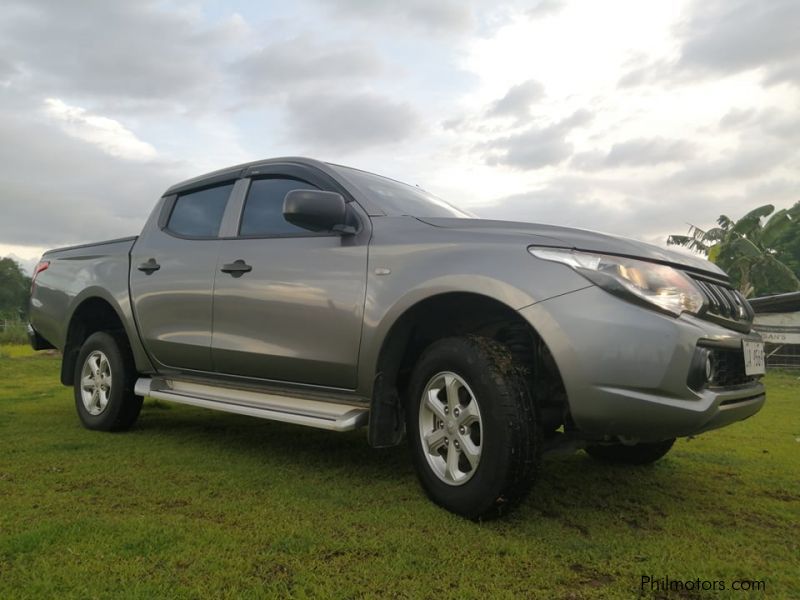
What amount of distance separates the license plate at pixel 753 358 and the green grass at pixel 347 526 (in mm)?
650

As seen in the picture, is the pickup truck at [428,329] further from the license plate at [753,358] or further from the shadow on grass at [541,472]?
the shadow on grass at [541,472]

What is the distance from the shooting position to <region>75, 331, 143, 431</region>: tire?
4355mm

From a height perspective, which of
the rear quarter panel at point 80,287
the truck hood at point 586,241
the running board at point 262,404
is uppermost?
the truck hood at point 586,241

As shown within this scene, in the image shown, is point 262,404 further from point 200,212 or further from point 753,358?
point 753,358

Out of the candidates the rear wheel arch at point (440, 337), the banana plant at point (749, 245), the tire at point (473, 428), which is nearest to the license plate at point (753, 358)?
the rear wheel arch at point (440, 337)

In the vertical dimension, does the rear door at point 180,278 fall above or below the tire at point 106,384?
above

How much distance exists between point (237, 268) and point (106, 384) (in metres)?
1.69

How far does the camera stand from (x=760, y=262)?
22.3 metres

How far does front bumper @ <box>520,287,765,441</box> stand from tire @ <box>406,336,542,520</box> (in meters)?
0.22

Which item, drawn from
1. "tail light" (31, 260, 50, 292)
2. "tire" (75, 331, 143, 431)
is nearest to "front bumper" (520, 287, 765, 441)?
"tire" (75, 331, 143, 431)

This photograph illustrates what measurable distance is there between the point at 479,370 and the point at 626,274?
682 millimetres

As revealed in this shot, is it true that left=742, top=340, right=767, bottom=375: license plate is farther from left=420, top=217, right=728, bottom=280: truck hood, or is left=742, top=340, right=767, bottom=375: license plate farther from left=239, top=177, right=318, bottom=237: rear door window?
left=239, top=177, right=318, bottom=237: rear door window

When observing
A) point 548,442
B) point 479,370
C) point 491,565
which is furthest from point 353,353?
point 491,565

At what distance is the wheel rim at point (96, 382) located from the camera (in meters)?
4.49
